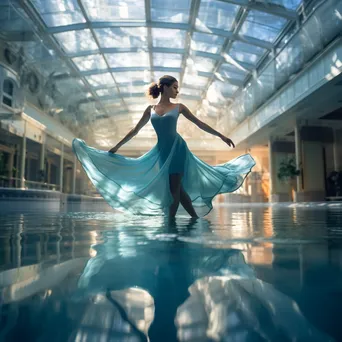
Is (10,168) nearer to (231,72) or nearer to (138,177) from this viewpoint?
(138,177)

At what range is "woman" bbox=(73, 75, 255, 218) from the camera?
3496 mm

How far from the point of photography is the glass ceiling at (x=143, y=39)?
10859 mm

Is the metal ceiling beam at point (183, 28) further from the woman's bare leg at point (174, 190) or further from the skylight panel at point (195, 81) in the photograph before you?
the woman's bare leg at point (174, 190)

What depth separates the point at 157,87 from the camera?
3.63 metres

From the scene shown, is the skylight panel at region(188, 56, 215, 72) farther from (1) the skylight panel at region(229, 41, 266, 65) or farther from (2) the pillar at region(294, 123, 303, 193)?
(2) the pillar at region(294, 123, 303, 193)

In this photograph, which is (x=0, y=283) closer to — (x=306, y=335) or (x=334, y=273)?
(x=306, y=335)

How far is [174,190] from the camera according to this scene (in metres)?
3.40

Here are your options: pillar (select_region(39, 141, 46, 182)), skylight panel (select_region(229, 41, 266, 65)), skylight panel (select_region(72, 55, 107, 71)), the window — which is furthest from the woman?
pillar (select_region(39, 141, 46, 182))

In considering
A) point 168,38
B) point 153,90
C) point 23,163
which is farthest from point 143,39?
point 153,90

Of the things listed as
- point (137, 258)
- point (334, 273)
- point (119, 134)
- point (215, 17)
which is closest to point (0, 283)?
point (137, 258)

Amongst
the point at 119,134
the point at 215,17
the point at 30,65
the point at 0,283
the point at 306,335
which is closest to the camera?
the point at 306,335

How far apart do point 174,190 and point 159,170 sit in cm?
42

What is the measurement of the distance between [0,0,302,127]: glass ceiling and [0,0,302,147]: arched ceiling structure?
0.03 m

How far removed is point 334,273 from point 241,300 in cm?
35
